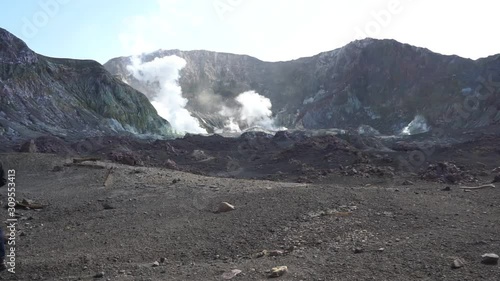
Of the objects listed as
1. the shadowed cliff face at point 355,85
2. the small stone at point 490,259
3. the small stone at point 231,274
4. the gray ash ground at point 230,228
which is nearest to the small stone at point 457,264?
the gray ash ground at point 230,228

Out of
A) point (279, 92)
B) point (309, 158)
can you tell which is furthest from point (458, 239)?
point (279, 92)

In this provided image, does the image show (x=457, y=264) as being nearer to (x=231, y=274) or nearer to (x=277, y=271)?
(x=277, y=271)

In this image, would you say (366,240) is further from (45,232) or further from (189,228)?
(45,232)

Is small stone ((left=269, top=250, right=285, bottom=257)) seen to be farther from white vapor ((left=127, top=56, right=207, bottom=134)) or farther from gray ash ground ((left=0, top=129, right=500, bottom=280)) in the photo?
white vapor ((left=127, top=56, right=207, bottom=134))

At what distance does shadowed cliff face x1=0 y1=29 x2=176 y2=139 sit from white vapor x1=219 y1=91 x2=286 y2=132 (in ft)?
91.8

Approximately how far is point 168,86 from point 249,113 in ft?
60.1

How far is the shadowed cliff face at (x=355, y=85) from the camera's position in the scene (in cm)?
5597

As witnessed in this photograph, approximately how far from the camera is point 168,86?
8819 centimetres

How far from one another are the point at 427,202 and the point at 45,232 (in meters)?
7.25

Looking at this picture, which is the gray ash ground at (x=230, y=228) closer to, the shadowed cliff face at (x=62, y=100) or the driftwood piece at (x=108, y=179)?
the driftwood piece at (x=108, y=179)

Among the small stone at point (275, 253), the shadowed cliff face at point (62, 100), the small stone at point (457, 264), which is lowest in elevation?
the small stone at point (275, 253)

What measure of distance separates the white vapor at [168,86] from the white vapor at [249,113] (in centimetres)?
933

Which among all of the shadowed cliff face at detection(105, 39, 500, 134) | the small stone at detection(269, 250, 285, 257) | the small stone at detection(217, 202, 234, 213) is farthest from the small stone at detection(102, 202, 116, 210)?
the shadowed cliff face at detection(105, 39, 500, 134)

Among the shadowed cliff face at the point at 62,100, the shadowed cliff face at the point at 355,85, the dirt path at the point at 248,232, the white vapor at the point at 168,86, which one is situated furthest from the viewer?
the white vapor at the point at 168,86
